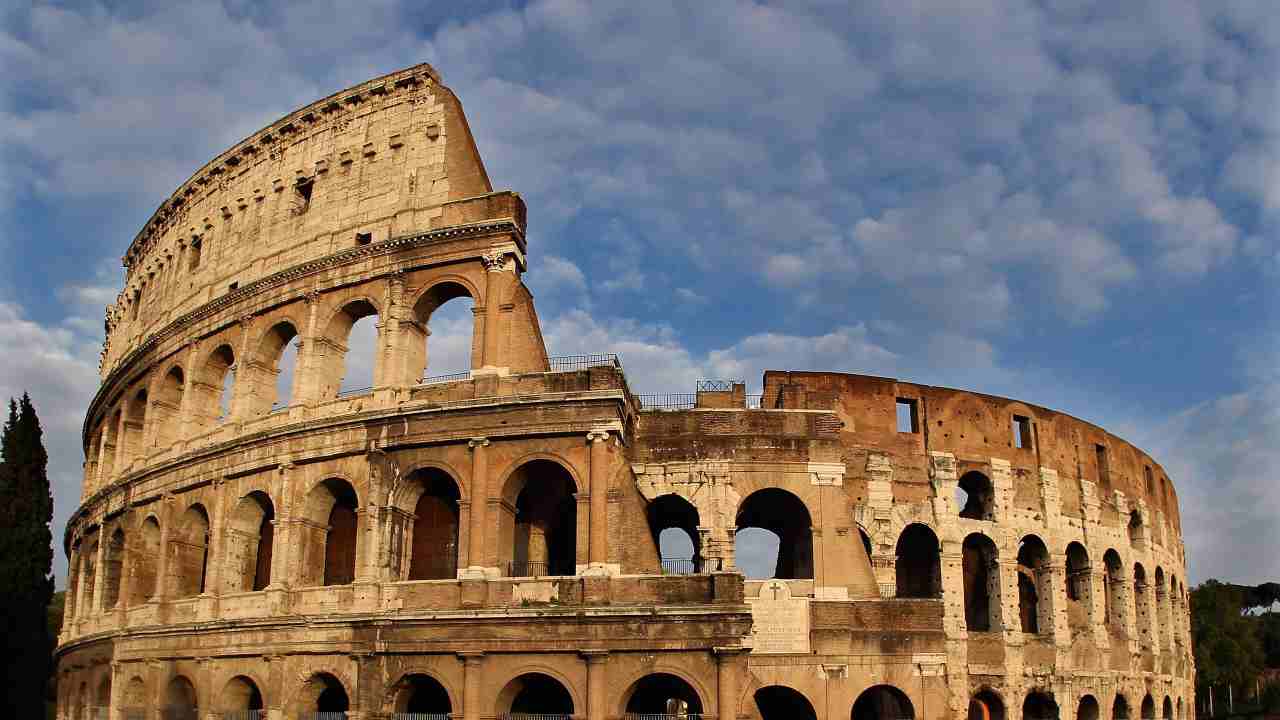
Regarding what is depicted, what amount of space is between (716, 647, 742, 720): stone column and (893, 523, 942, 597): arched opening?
9255 millimetres

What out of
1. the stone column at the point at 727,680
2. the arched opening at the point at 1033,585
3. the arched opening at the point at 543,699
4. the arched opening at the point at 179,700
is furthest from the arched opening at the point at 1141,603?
the arched opening at the point at 179,700

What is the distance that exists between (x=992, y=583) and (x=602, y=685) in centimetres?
1237

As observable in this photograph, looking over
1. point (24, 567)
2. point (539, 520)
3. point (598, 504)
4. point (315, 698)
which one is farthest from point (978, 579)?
point (24, 567)

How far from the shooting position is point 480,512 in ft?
63.4

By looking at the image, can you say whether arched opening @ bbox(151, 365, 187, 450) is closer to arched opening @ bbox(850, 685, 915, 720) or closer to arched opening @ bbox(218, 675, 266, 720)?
arched opening @ bbox(218, 675, 266, 720)

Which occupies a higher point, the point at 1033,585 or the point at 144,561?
the point at 144,561

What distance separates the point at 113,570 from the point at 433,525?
10.7 m

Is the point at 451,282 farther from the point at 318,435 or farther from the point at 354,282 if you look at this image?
the point at 318,435

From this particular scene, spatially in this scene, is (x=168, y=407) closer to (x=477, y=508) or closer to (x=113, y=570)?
(x=113, y=570)

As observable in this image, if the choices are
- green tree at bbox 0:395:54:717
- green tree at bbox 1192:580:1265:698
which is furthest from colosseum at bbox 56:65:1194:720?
green tree at bbox 1192:580:1265:698

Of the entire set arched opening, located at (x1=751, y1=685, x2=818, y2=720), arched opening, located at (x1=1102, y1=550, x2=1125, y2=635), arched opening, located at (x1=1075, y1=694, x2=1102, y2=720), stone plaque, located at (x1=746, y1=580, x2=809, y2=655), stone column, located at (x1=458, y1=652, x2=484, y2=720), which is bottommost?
arched opening, located at (x1=1075, y1=694, x2=1102, y2=720)

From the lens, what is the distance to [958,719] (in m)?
24.1

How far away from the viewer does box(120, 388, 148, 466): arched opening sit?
89.9 feet

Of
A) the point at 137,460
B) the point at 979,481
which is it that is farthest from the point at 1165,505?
the point at 137,460
